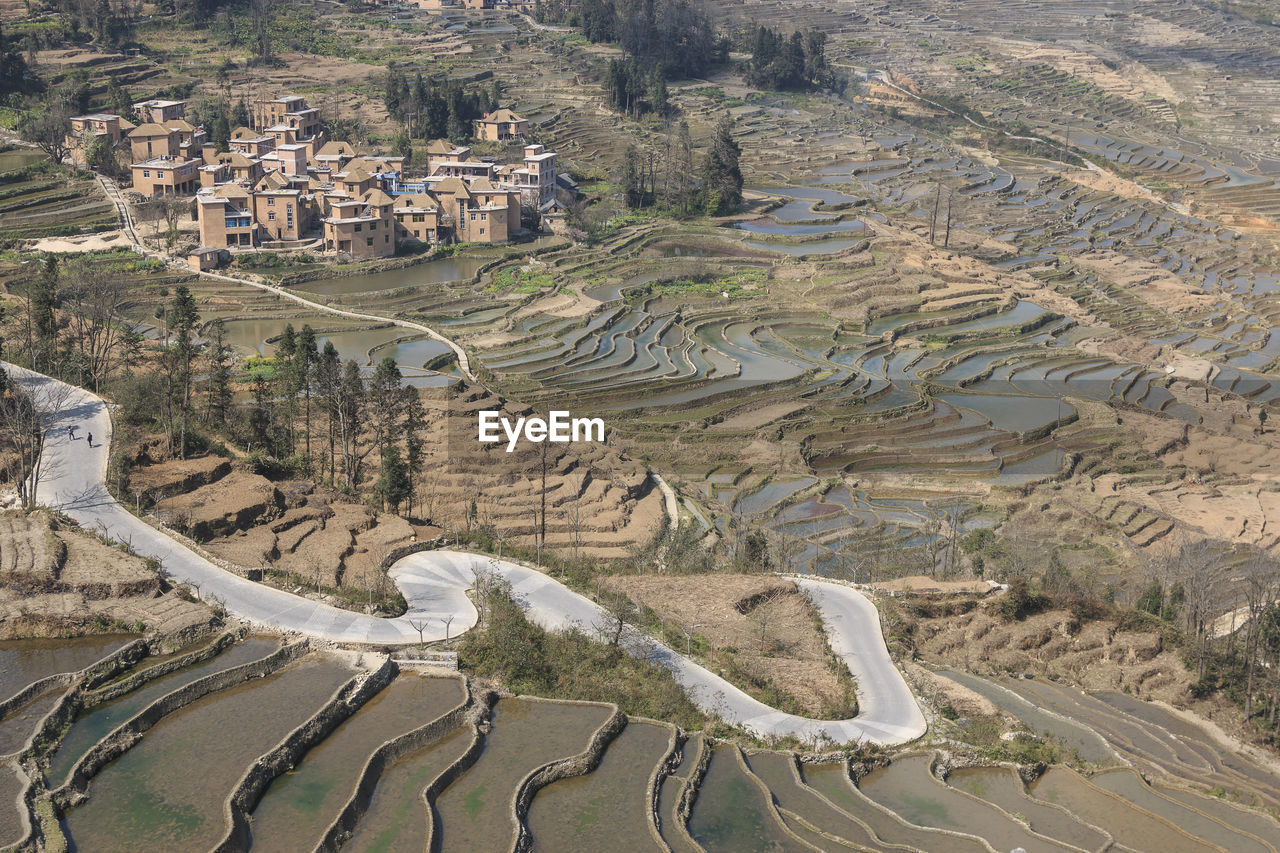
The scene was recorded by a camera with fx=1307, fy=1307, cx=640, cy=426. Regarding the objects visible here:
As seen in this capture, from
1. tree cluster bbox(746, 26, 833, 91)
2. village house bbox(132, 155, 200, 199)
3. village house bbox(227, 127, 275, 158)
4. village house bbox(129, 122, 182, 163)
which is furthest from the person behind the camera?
tree cluster bbox(746, 26, 833, 91)

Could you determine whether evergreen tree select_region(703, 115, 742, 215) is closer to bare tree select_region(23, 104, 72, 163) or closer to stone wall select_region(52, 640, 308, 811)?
bare tree select_region(23, 104, 72, 163)

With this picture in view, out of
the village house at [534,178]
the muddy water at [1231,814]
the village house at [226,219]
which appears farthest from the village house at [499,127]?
the muddy water at [1231,814]

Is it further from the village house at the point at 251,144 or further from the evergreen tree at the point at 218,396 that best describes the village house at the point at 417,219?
the evergreen tree at the point at 218,396

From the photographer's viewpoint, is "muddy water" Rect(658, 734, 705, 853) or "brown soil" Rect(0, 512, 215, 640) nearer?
"muddy water" Rect(658, 734, 705, 853)

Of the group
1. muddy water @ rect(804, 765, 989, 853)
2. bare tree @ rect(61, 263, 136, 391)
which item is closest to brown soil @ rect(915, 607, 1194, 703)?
muddy water @ rect(804, 765, 989, 853)

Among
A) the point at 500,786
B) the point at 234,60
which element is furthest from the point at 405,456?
the point at 234,60

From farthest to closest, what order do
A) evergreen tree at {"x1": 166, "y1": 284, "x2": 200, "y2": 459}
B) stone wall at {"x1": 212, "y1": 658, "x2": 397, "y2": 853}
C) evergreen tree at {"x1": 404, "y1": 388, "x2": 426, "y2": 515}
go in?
evergreen tree at {"x1": 404, "y1": 388, "x2": 426, "y2": 515}, evergreen tree at {"x1": 166, "y1": 284, "x2": 200, "y2": 459}, stone wall at {"x1": 212, "y1": 658, "x2": 397, "y2": 853}

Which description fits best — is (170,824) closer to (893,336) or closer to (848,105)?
(893,336)
